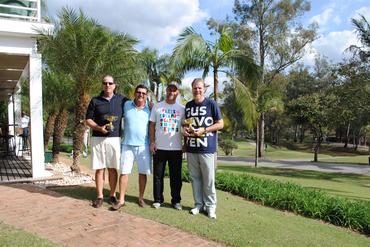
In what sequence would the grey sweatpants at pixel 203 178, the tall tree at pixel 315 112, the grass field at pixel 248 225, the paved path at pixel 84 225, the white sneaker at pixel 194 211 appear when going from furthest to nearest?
1. the tall tree at pixel 315 112
2. the white sneaker at pixel 194 211
3. the grey sweatpants at pixel 203 178
4. the grass field at pixel 248 225
5. the paved path at pixel 84 225

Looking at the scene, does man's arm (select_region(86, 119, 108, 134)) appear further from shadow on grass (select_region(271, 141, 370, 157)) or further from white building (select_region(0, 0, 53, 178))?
shadow on grass (select_region(271, 141, 370, 157))

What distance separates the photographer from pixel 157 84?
2520 cm

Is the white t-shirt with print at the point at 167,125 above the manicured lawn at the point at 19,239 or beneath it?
above

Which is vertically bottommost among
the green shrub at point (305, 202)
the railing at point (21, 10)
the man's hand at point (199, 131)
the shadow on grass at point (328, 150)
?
the shadow on grass at point (328, 150)

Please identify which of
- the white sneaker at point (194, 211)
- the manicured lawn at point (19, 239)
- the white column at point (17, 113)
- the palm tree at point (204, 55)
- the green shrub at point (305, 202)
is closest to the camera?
the manicured lawn at point (19, 239)

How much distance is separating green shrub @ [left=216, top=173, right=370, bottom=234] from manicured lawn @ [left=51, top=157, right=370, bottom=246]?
29 cm

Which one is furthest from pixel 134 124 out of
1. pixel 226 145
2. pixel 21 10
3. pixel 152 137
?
pixel 226 145

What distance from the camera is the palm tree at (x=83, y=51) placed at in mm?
9086

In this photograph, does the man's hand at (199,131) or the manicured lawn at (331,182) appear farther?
the manicured lawn at (331,182)

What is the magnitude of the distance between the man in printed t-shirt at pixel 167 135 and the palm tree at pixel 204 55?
21.0 feet

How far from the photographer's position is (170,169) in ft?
19.2

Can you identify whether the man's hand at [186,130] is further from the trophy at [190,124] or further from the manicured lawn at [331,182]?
the manicured lawn at [331,182]

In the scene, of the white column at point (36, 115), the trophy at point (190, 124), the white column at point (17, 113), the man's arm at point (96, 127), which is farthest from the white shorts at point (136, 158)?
the white column at point (17, 113)

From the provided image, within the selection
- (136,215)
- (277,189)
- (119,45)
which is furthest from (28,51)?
(277,189)
